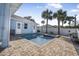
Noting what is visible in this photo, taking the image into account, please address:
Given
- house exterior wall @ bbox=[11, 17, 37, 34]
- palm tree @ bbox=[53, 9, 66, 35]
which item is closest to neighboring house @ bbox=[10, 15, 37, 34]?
house exterior wall @ bbox=[11, 17, 37, 34]

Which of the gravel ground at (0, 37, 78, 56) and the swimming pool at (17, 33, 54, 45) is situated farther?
the swimming pool at (17, 33, 54, 45)

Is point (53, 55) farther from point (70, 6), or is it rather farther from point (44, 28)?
point (70, 6)

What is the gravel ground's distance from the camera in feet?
13.2

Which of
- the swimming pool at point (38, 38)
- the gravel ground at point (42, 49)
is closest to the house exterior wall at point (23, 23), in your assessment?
the swimming pool at point (38, 38)

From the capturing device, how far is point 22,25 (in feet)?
14.5

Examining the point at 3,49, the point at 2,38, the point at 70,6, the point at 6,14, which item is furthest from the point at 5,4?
the point at 70,6

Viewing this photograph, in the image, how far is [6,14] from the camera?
4207mm

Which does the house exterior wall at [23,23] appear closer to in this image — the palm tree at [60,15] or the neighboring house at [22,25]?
the neighboring house at [22,25]

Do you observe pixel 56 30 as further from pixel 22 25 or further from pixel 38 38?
pixel 22 25

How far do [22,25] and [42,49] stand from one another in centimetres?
94

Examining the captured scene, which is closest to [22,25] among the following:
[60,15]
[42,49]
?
[42,49]

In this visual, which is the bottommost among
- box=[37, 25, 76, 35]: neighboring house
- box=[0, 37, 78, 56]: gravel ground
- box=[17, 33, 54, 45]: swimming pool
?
box=[0, 37, 78, 56]: gravel ground

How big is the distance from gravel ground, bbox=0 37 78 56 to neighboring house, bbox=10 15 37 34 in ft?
1.00

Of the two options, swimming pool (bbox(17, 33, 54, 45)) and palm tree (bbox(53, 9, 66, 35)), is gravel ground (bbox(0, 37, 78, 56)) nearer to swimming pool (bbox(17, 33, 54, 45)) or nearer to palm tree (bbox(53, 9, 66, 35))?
swimming pool (bbox(17, 33, 54, 45))
